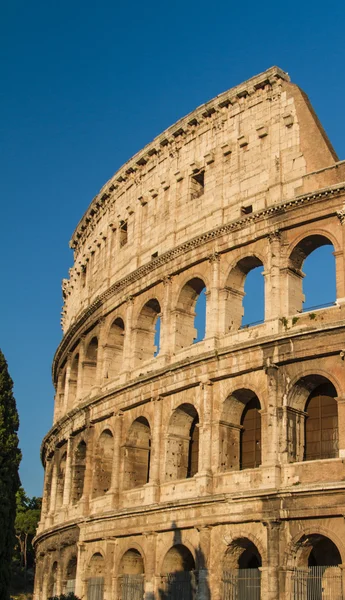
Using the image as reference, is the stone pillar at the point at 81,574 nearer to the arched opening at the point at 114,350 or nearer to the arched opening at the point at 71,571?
the arched opening at the point at 71,571

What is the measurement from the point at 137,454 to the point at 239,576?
21.3ft

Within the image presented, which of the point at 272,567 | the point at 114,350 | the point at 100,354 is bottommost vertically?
the point at 272,567

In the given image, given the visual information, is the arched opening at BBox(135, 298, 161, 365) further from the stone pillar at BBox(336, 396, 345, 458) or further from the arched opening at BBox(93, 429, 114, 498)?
the stone pillar at BBox(336, 396, 345, 458)

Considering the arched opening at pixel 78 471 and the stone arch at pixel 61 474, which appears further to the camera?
the stone arch at pixel 61 474

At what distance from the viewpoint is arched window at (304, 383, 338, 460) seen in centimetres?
2072

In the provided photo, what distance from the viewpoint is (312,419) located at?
21359 mm

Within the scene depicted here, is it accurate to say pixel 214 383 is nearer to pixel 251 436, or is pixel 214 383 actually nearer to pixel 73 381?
pixel 251 436

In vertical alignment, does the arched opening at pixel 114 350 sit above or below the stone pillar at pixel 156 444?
above

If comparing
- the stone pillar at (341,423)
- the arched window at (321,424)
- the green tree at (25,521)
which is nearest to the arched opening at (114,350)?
the arched window at (321,424)

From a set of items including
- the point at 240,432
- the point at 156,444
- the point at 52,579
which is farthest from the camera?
the point at 52,579

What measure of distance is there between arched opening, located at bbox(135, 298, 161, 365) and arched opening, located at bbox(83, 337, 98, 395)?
416cm

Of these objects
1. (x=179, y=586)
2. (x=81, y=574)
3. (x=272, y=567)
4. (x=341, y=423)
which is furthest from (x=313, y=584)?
(x=81, y=574)

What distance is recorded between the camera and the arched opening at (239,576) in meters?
20.2

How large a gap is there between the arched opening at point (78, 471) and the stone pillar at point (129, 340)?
4253 millimetres
